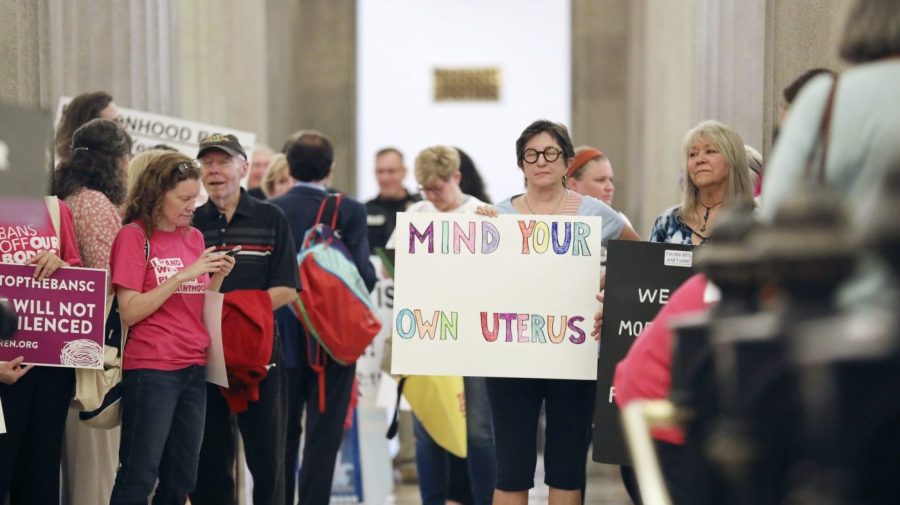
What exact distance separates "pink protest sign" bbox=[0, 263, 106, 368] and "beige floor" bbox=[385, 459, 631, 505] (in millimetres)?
4633

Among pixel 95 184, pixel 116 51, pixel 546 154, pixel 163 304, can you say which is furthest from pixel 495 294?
pixel 116 51

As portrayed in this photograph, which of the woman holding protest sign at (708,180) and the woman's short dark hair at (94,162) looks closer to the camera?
the woman holding protest sign at (708,180)

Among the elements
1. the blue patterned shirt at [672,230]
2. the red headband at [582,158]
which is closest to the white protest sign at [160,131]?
the red headband at [582,158]

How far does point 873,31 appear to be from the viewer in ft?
12.0

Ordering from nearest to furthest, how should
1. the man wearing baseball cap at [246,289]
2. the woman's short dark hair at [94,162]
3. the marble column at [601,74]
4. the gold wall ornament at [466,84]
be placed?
the woman's short dark hair at [94,162] < the man wearing baseball cap at [246,289] < the marble column at [601,74] < the gold wall ornament at [466,84]

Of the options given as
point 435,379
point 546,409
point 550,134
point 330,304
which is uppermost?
point 550,134

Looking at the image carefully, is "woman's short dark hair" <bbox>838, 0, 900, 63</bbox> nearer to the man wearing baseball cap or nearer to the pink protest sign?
the pink protest sign

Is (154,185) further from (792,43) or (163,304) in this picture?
(792,43)

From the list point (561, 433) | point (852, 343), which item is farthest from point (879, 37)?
point (561, 433)

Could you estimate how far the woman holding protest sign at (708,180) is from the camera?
271 inches

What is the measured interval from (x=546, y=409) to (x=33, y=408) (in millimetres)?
2177

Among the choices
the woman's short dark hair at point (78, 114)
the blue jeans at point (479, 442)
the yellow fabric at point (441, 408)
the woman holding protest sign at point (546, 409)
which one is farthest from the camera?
the yellow fabric at point (441, 408)

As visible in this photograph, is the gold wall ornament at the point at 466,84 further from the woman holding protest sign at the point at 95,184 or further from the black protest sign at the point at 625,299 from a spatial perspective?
the black protest sign at the point at 625,299

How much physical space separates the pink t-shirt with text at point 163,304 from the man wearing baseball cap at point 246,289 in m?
0.60
